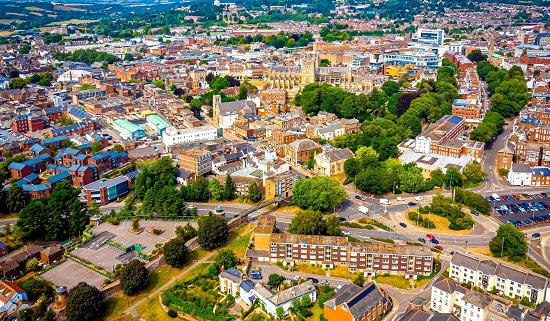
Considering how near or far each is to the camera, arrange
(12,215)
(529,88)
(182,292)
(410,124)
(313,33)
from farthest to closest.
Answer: (313,33) → (529,88) → (410,124) → (12,215) → (182,292)

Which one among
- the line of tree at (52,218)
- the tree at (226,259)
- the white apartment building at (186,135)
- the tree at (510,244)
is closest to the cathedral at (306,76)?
the white apartment building at (186,135)

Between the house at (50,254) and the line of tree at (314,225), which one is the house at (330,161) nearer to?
the line of tree at (314,225)

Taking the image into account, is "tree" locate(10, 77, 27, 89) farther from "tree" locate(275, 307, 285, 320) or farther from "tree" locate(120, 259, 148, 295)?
"tree" locate(275, 307, 285, 320)

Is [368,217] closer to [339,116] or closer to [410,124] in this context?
[410,124]

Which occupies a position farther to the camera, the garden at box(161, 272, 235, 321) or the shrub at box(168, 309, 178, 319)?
the shrub at box(168, 309, 178, 319)

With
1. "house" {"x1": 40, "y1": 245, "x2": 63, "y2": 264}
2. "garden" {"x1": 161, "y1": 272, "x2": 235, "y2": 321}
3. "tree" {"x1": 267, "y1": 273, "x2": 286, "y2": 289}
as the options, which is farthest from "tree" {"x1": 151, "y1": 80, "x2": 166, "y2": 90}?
"tree" {"x1": 267, "y1": 273, "x2": 286, "y2": 289}

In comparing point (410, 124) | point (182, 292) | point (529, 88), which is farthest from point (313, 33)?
point (182, 292)
